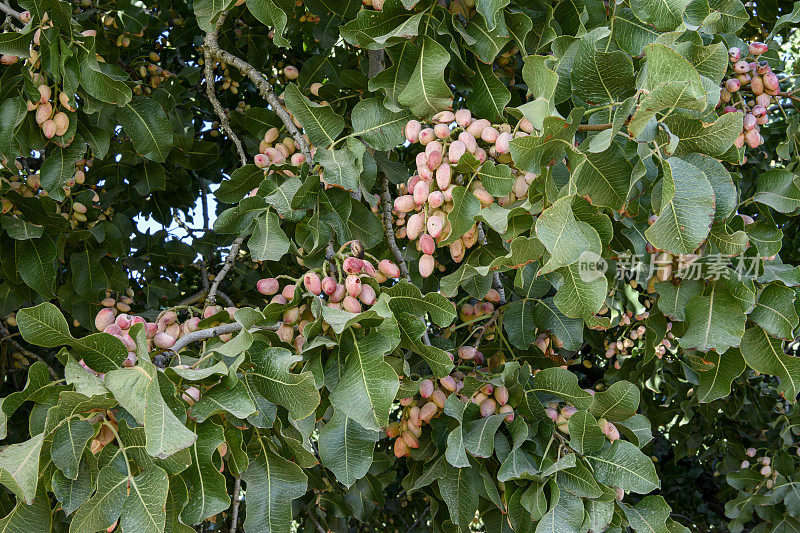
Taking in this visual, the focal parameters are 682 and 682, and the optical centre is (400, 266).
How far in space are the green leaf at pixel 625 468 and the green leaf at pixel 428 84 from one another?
634 millimetres

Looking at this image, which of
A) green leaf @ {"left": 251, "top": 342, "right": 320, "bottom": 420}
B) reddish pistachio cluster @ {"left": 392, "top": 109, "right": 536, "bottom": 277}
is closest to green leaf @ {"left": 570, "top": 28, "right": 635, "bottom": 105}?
reddish pistachio cluster @ {"left": 392, "top": 109, "right": 536, "bottom": 277}

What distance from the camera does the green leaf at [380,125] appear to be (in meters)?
1.25

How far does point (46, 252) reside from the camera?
163 centimetres

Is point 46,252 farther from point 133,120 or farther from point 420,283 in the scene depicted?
point 420,283

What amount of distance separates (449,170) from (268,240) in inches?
14.7

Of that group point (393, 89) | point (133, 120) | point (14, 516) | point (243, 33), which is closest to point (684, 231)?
point (393, 89)

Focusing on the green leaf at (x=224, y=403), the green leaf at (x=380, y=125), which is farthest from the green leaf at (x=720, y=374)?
the green leaf at (x=224, y=403)

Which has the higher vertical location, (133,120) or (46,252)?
(133,120)

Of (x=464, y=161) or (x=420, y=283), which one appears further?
(x=420, y=283)

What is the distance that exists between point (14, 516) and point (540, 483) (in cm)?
75

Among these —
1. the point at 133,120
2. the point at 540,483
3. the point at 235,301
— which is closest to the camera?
the point at 540,483

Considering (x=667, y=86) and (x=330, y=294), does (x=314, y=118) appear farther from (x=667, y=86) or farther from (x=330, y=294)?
(x=667, y=86)

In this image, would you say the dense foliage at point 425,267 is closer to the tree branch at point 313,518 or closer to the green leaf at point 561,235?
the green leaf at point 561,235

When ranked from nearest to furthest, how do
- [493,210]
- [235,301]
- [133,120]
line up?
[493,210], [133,120], [235,301]
